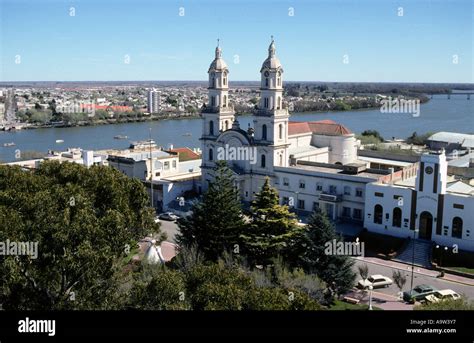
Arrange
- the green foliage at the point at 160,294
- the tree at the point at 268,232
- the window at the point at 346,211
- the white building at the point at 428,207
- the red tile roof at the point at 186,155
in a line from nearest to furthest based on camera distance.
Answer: the green foliage at the point at 160,294
the tree at the point at 268,232
the white building at the point at 428,207
the window at the point at 346,211
the red tile roof at the point at 186,155

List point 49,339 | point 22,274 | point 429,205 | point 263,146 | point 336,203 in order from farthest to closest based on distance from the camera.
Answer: point 263,146 < point 336,203 < point 429,205 < point 22,274 < point 49,339

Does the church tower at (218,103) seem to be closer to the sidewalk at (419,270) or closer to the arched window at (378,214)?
the arched window at (378,214)

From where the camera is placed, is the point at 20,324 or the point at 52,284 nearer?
the point at 20,324

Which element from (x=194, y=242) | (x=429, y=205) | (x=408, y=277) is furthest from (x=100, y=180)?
(x=429, y=205)

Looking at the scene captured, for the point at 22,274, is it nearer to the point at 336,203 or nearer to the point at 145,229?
the point at 145,229

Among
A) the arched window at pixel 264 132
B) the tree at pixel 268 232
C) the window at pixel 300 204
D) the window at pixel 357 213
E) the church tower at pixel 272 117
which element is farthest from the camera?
the arched window at pixel 264 132

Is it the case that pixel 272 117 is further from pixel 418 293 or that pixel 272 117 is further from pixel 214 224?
pixel 418 293

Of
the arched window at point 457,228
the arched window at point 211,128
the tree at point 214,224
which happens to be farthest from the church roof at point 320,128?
the tree at point 214,224
